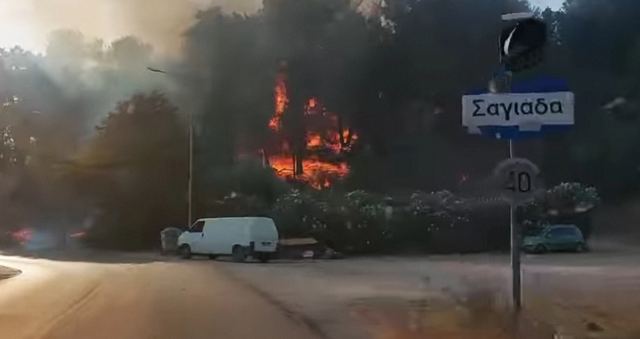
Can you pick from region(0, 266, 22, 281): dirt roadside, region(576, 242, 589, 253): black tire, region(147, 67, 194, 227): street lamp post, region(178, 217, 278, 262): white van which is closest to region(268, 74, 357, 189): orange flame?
region(147, 67, 194, 227): street lamp post

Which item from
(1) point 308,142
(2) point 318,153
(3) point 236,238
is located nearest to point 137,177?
(1) point 308,142

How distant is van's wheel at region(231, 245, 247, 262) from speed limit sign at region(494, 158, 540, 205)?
25509 millimetres

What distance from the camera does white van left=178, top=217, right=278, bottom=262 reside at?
3791cm

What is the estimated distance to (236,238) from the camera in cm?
3844

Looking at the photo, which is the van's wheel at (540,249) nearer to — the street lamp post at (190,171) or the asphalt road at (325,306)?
the asphalt road at (325,306)

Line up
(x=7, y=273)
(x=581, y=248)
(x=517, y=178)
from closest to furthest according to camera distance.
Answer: (x=517, y=178), (x=7, y=273), (x=581, y=248)

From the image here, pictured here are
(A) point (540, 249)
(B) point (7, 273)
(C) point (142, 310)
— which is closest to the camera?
(C) point (142, 310)

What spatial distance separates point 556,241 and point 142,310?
27.9m

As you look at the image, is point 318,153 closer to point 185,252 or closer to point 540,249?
point 185,252

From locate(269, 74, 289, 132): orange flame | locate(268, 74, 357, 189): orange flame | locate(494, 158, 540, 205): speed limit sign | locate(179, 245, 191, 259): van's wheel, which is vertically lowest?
locate(179, 245, 191, 259): van's wheel

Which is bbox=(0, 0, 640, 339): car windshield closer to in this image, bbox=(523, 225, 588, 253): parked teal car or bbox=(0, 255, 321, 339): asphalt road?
bbox=(523, 225, 588, 253): parked teal car

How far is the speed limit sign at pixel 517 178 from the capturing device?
42.7 ft

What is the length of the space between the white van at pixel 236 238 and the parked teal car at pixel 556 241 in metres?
10.5

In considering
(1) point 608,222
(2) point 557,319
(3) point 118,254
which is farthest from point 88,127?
(2) point 557,319
